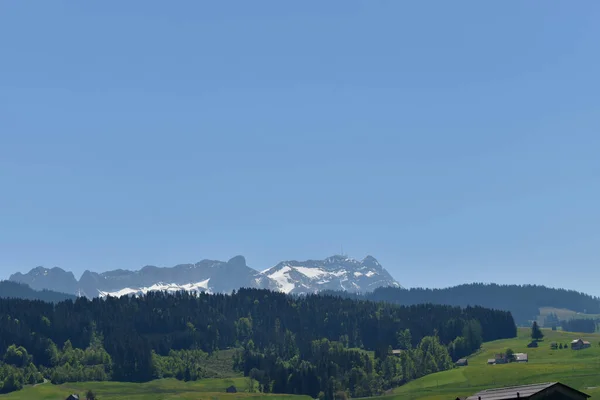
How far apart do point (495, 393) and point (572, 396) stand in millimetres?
6358

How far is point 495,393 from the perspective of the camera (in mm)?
74188

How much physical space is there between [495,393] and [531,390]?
133 inches

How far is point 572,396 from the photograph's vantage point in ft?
243

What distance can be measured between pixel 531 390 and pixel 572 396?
4545mm

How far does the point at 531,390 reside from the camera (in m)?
71.9
